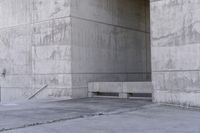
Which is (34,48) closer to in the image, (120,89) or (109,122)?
(120,89)

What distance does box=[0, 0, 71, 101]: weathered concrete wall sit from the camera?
17.6 m

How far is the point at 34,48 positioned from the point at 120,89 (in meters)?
5.73

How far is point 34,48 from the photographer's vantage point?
1900 cm

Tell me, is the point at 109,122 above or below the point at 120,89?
below

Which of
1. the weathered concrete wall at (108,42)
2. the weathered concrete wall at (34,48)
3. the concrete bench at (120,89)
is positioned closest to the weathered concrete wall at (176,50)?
the concrete bench at (120,89)

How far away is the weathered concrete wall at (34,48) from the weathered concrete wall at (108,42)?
0.60 metres

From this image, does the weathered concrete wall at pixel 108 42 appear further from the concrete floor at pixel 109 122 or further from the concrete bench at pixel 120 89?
the concrete floor at pixel 109 122

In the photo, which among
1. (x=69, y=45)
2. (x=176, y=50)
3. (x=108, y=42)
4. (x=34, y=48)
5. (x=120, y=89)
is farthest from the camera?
(x=108, y=42)

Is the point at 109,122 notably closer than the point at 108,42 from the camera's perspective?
Yes

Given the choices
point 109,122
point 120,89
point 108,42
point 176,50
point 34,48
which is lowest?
point 109,122

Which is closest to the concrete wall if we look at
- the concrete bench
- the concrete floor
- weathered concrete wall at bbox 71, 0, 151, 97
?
weathered concrete wall at bbox 71, 0, 151, 97

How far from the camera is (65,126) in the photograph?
8773mm

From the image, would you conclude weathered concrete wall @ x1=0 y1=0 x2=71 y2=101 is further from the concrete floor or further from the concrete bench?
the concrete floor

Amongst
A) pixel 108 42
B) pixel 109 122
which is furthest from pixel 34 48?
pixel 109 122
